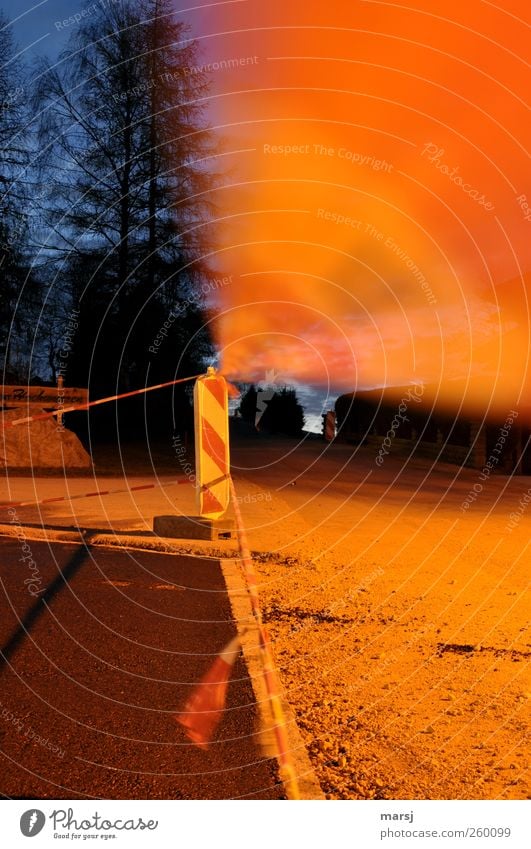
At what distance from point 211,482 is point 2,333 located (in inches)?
627

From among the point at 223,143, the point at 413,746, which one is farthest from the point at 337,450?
the point at 413,746

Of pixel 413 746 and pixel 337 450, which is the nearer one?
pixel 413 746

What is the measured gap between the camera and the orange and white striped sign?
880cm

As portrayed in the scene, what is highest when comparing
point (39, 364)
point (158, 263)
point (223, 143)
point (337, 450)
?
point (223, 143)

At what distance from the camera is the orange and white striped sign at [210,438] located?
8.80 m

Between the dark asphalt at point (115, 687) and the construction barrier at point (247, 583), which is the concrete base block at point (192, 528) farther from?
the dark asphalt at point (115, 687)

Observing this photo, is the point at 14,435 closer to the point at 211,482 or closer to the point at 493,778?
the point at 211,482

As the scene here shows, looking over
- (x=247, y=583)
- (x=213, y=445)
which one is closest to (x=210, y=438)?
(x=213, y=445)

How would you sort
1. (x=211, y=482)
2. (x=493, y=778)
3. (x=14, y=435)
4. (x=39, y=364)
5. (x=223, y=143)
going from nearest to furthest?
(x=493, y=778), (x=211, y=482), (x=14, y=435), (x=223, y=143), (x=39, y=364)

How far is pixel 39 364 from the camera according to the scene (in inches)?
1184

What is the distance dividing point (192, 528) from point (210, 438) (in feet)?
3.33

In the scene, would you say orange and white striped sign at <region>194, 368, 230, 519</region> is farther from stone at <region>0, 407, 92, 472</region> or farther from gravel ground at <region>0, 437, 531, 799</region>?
stone at <region>0, 407, 92, 472</region>

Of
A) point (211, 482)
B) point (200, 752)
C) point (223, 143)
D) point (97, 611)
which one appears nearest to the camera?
point (200, 752)

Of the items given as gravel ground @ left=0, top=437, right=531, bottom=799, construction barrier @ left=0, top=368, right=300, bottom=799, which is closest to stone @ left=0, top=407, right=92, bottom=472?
gravel ground @ left=0, top=437, right=531, bottom=799
